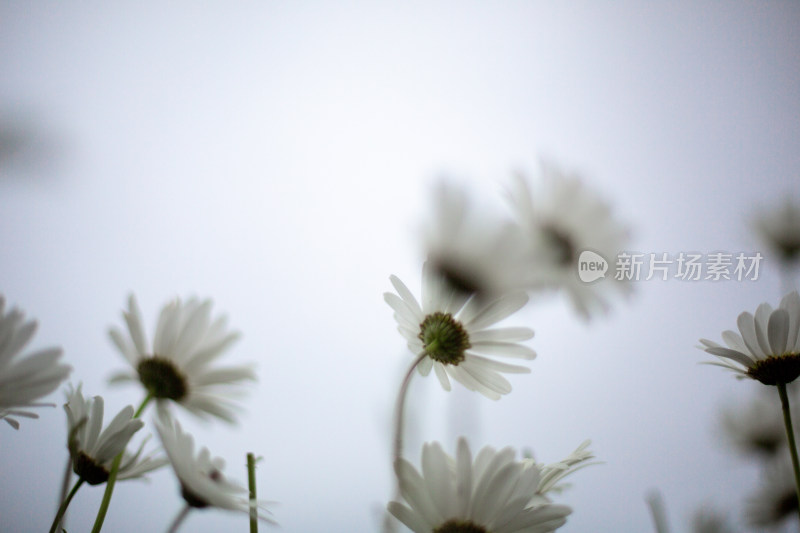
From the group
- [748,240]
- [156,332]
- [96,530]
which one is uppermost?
[748,240]

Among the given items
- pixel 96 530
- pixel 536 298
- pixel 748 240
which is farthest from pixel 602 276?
pixel 748 240

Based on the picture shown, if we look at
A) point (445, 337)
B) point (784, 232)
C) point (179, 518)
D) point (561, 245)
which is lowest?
point (179, 518)

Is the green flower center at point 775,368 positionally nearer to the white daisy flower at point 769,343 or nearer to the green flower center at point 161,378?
the white daisy flower at point 769,343

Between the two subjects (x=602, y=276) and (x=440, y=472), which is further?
(x=602, y=276)

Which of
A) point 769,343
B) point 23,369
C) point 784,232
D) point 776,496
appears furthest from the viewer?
point 784,232

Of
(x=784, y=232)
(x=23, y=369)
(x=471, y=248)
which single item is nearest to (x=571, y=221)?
(x=471, y=248)

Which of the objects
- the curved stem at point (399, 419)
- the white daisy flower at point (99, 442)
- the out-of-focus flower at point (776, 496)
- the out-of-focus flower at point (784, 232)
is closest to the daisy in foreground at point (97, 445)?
the white daisy flower at point (99, 442)

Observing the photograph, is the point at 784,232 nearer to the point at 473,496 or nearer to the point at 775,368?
the point at 775,368

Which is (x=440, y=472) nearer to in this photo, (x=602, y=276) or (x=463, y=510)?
(x=463, y=510)
